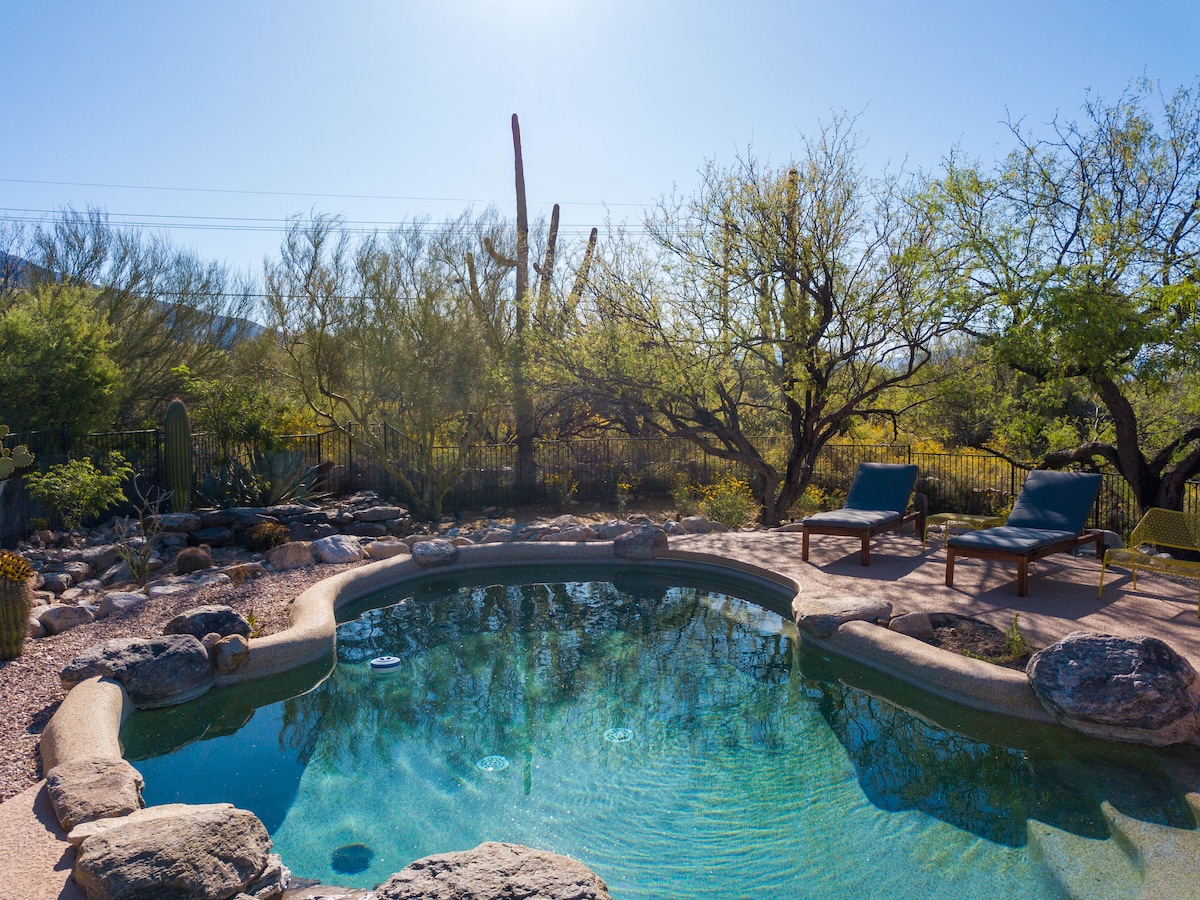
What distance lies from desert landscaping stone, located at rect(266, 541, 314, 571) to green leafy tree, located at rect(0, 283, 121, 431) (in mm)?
4259

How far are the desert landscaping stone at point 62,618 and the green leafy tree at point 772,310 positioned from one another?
691 centimetres

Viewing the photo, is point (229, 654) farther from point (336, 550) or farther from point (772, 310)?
point (772, 310)

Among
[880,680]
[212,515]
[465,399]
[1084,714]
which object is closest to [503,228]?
[465,399]

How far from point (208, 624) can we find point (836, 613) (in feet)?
15.7

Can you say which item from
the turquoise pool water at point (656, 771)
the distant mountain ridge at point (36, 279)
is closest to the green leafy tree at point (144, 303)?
the distant mountain ridge at point (36, 279)

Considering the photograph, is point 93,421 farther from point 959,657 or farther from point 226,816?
point 959,657

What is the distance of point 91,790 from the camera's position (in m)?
3.53

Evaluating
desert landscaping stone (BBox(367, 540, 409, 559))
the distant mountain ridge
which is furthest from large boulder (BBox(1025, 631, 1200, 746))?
the distant mountain ridge

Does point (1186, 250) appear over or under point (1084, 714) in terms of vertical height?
over

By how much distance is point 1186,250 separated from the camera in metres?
8.66

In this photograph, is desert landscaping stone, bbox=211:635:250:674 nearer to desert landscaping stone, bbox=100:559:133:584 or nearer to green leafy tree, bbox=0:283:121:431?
desert landscaping stone, bbox=100:559:133:584

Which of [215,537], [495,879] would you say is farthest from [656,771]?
[215,537]

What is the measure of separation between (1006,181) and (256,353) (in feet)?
48.1

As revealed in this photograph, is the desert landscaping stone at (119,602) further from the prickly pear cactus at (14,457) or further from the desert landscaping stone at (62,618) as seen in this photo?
the prickly pear cactus at (14,457)
